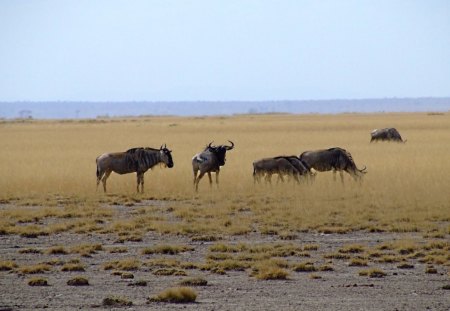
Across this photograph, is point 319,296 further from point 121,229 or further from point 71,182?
point 71,182

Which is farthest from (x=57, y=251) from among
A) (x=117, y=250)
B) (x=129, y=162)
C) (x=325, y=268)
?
(x=129, y=162)

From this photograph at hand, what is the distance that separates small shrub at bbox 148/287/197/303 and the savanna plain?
1 cm

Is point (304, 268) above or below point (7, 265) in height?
above

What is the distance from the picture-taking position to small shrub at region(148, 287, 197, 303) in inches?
429

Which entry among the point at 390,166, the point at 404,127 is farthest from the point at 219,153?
the point at 404,127

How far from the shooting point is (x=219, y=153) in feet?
79.9

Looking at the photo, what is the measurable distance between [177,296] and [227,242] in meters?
5.14

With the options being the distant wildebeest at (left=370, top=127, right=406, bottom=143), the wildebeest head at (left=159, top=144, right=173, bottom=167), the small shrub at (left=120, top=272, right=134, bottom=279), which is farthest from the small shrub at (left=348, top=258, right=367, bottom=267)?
the distant wildebeest at (left=370, top=127, right=406, bottom=143)

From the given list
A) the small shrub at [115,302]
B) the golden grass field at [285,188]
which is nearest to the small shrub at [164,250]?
the golden grass field at [285,188]

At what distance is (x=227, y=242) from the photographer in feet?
52.5

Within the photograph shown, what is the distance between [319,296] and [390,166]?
2114 centimetres

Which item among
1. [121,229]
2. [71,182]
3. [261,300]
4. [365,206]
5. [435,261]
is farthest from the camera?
[71,182]

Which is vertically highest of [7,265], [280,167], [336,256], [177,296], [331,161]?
[331,161]

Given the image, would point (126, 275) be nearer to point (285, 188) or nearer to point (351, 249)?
point (351, 249)
